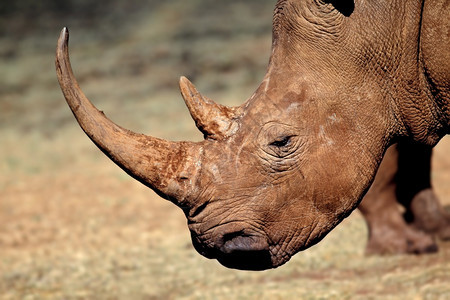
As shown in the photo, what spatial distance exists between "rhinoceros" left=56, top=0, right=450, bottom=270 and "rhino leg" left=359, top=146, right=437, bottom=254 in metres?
2.11

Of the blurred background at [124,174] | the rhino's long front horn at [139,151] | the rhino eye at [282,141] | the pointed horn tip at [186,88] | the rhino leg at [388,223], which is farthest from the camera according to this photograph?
the rhino leg at [388,223]

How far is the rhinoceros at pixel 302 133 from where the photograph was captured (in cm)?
405

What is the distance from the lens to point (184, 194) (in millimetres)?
4051

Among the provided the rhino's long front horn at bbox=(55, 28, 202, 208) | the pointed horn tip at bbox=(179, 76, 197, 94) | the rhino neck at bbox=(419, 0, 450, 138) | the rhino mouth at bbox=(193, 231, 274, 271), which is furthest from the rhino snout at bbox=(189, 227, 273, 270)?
the rhino neck at bbox=(419, 0, 450, 138)

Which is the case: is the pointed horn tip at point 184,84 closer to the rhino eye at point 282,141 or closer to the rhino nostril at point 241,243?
the rhino eye at point 282,141

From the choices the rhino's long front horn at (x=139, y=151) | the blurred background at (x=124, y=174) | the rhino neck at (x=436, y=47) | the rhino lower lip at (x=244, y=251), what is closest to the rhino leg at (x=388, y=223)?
the blurred background at (x=124, y=174)

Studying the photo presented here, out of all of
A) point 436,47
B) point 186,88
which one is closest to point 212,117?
point 186,88

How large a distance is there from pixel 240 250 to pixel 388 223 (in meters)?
2.50

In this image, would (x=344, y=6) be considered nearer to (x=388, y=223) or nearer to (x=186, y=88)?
(x=186, y=88)

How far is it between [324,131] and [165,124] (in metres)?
6.69

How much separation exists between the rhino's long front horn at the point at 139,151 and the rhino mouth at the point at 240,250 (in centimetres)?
26

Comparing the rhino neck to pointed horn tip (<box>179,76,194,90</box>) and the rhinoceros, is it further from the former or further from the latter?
pointed horn tip (<box>179,76,194,90</box>)

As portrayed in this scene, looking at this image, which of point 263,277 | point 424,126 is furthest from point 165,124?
point 424,126

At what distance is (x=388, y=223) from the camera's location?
20.8 ft
